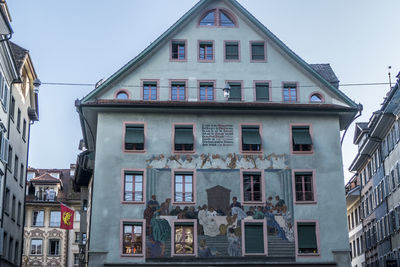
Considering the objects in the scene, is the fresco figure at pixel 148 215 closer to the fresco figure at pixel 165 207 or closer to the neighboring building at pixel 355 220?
the fresco figure at pixel 165 207

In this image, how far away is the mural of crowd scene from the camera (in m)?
38.6

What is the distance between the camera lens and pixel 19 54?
162 feet

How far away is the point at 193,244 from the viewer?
127 feet

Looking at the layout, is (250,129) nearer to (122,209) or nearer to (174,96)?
(174,96)

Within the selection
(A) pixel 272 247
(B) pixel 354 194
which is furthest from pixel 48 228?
(A) pixel 272 247

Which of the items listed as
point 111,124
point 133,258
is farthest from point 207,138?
point 133,258

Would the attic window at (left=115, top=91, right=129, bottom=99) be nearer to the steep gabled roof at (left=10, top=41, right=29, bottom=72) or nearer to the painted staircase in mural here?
the painted staircase in mural

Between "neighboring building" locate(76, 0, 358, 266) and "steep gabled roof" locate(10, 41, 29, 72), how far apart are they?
7664 millimetres

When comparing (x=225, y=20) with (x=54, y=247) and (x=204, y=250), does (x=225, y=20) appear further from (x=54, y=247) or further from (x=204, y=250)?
(x=54, y=247)

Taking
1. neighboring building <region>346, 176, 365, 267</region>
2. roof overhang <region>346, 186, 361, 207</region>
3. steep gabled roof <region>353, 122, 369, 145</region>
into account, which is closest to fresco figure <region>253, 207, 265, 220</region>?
steep gabled roof <region>353, 122, 369, 145</region>

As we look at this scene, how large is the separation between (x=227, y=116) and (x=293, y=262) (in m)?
9.42

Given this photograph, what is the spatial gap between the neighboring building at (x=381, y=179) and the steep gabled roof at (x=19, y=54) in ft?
83.4

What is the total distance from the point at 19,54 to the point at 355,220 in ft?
120

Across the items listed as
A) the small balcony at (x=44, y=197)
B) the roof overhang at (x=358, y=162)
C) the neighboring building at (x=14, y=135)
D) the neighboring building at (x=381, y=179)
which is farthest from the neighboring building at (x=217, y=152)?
the small balcony at (x=44, y=197)
